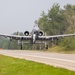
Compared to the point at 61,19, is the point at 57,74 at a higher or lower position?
lower

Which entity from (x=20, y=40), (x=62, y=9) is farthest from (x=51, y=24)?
(x=20, y=40)

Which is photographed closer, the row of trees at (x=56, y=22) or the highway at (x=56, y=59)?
the highway at (x=56, y=59)

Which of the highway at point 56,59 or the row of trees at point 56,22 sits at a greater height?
the row of trees at point 56,22

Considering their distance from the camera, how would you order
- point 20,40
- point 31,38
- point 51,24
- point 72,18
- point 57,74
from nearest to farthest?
point 57,74 → point 31,38 → point 20,40 → point 51,24 → point 72,18

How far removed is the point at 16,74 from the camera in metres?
13.2

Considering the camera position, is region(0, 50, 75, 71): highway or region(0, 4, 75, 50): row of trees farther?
region(0, 4, 75, 50): row of trees

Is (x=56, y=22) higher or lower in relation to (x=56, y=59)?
higher

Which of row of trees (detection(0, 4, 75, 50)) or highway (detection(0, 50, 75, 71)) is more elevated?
row of trees (detection(0, 4, 75, 50))

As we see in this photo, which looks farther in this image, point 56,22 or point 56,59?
point 56,22

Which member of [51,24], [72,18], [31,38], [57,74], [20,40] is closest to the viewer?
[57,74]

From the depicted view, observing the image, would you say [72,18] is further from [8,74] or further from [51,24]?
[8,74]

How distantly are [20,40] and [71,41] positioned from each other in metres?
9.86

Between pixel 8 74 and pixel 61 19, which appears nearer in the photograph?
pixel 8 74

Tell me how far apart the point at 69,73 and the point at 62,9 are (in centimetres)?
8233
